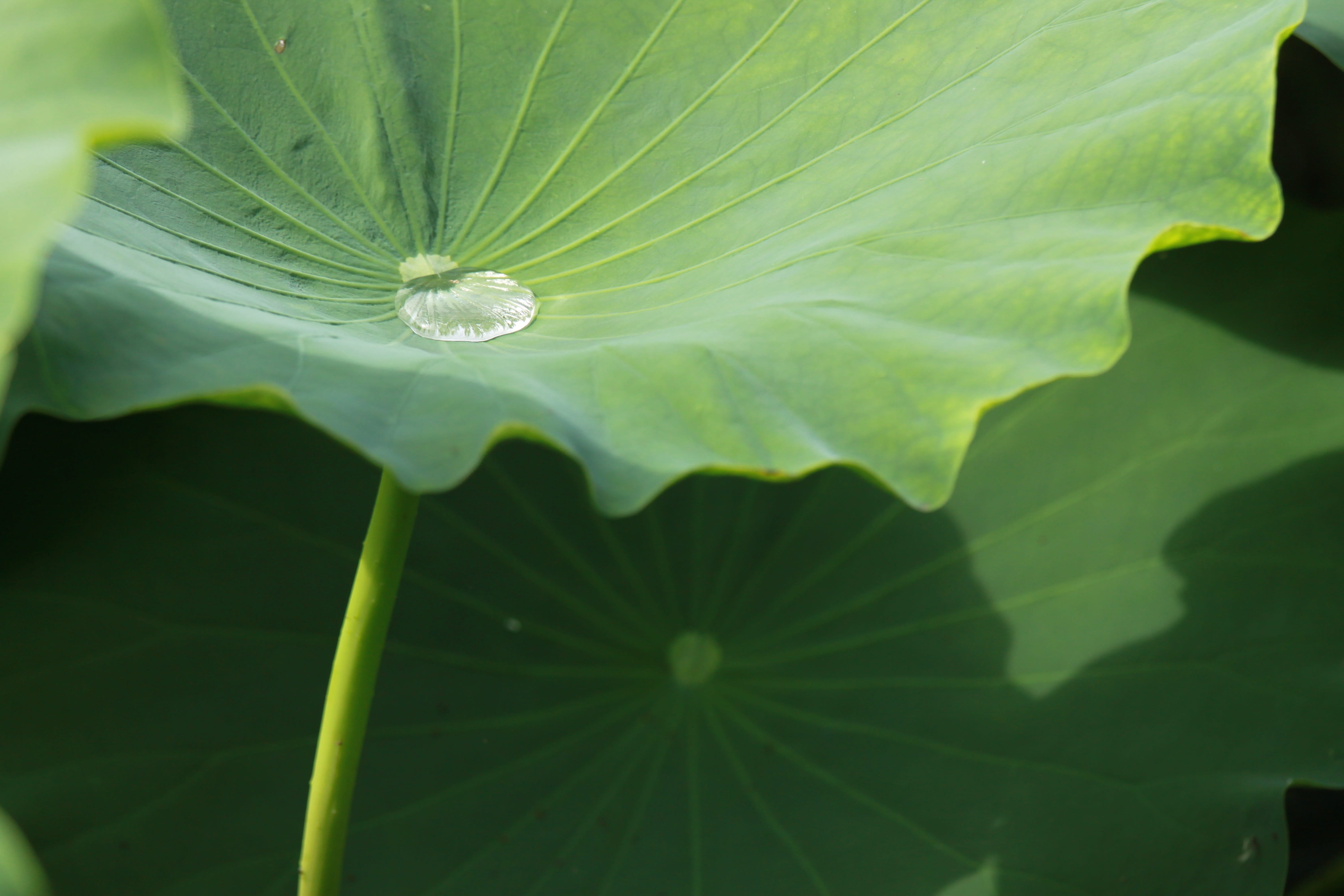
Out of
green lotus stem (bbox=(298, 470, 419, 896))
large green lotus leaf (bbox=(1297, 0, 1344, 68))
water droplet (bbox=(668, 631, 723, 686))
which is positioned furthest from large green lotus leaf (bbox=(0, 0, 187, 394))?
large green lotus leaf (bbox=(1297, 0, 1344, 68))

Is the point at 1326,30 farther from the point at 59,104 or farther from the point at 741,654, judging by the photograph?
the point at 59,104

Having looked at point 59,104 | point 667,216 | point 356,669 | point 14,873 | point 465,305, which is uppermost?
point 667,216

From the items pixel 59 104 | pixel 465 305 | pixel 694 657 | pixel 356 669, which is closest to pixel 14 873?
pixel 59 104

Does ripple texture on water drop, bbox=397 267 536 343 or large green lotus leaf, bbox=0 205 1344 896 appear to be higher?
ripple texture on water drop, bbox=397 267 536 343

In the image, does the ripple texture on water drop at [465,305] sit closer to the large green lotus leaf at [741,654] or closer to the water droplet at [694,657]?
the large green lotus leaf at [741,654]

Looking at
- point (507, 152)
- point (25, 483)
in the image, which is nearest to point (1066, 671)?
point (507, 152)

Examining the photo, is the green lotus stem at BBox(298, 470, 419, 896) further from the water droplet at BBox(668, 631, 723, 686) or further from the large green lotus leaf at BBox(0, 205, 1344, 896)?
the water droplet at BBox(668, 631, 723, 686)

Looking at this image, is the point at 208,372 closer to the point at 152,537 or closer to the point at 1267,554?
the point at 152,537
